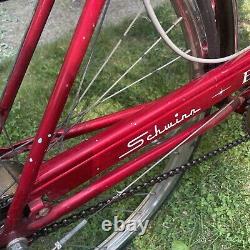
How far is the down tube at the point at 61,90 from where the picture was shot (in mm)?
1240

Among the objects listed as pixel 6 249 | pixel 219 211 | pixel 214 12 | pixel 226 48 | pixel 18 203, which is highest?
pixel 214 12

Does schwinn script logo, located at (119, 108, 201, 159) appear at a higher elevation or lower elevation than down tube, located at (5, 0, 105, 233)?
lower

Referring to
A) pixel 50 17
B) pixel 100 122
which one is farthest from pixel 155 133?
pixel 50 17

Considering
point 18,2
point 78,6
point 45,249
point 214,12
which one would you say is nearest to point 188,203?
point 45,249

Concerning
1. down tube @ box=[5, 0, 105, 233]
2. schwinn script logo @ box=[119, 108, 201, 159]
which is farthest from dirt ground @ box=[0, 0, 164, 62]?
down tube @ box=[5, 0, 105, 233]

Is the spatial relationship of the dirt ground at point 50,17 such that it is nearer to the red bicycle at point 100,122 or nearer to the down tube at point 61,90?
the red bicycle at point 100,122

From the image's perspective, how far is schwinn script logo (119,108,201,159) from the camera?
154 cm

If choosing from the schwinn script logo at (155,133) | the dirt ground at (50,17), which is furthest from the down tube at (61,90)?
the dirt ground at (50,17)

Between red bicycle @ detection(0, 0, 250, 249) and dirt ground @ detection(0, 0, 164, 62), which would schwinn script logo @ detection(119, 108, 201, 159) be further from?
dirt ground @ detection(0, 0, 164, 62)

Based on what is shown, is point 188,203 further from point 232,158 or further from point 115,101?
Result: point 115,101

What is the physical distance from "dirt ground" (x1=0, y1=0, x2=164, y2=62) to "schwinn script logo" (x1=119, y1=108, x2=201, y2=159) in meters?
1.38

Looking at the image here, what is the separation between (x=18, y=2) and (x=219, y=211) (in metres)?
1.72

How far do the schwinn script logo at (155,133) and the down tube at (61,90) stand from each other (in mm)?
305

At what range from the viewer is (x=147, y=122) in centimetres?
152
